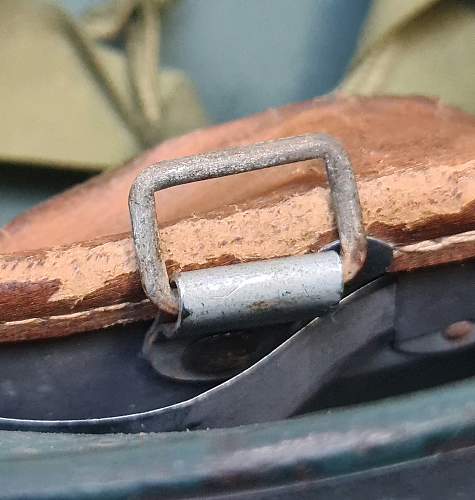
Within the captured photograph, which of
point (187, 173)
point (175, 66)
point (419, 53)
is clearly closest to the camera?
point (187, 173)

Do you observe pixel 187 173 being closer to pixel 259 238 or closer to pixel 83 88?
pixel 259 238

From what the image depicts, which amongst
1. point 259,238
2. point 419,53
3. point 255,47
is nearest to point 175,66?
point 255,47

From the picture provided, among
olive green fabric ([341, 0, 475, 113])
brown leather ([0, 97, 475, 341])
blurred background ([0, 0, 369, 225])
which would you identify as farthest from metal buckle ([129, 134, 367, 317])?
blurred background ([0, 0, 369, 225])

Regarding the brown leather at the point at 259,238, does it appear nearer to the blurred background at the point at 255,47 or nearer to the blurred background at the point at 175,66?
the blurred background at the point at 175,66

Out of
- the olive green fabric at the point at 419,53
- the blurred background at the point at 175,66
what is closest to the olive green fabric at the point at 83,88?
the blurred background at the point at 175,66

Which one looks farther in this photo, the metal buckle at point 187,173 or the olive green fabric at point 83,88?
the olive green fabric at point 83,88

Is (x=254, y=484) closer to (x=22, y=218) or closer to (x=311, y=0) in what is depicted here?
(x=22, y=218)
